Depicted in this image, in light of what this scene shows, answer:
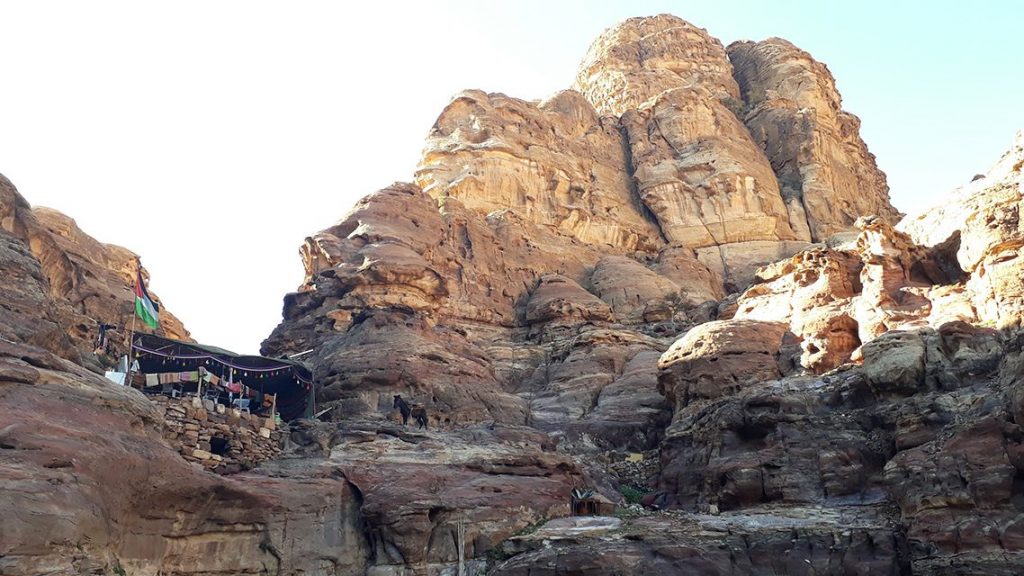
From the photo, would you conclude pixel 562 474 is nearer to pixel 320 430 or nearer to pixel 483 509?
pixel 483 509

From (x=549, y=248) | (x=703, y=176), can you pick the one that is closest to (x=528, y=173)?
(x=549, y=248)

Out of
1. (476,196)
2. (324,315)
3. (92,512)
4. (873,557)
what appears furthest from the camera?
(476,196)

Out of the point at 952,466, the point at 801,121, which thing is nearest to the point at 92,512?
the point at 952,466

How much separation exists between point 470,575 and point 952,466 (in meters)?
14.1

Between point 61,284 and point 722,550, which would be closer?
point 722,550

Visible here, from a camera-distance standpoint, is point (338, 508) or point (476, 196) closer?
point (338, 508)

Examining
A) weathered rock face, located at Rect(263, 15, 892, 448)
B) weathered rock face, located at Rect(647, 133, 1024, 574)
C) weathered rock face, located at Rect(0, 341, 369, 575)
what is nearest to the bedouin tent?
weathered rock face, located at Rect(263, 15, 892, 448)

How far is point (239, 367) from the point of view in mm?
34844

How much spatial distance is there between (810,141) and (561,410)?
49211mm

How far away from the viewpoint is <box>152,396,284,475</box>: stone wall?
86.9 feet

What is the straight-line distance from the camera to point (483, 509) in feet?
87.9

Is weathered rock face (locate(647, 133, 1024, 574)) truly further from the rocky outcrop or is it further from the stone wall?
the stone wall

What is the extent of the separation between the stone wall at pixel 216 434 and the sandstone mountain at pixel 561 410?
4.59 ft

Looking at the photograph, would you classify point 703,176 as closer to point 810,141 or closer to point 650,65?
point 810,141
